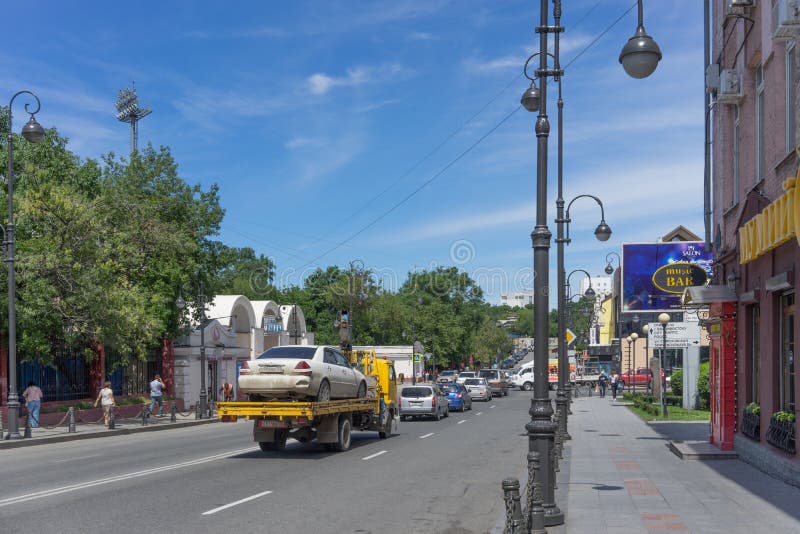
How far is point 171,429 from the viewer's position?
31750 mm

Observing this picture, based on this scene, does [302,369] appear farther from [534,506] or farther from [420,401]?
[420,401]

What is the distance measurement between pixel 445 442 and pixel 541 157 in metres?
14.3

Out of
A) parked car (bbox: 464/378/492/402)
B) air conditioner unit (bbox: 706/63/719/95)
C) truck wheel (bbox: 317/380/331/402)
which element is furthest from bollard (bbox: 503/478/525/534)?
parked car (bbox: 464/378/492/402)

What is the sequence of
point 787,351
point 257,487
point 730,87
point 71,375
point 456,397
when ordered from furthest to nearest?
1. point 456,397
2. point 71,375
3. point 730,87
4. point 787,351
5. point 257,487

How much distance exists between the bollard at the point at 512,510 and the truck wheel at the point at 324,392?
10997 millimetres

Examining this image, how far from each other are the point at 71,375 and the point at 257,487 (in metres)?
23.1

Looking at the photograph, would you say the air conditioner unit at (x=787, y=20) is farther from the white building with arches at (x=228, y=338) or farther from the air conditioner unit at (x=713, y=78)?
the white building with arches at (x=228, y=338)

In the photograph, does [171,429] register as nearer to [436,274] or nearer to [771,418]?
[771,418]

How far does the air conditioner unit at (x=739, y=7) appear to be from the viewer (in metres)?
15.6

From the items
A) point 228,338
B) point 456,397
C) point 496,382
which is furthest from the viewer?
point 496,382

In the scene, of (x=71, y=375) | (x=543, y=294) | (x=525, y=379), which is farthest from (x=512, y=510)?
(x=525, y=379)

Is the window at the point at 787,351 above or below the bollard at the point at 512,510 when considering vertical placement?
above

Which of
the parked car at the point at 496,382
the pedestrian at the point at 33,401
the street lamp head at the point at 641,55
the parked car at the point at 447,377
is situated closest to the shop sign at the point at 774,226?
the street lamp head at the point at 641,55

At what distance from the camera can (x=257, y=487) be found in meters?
13.1
